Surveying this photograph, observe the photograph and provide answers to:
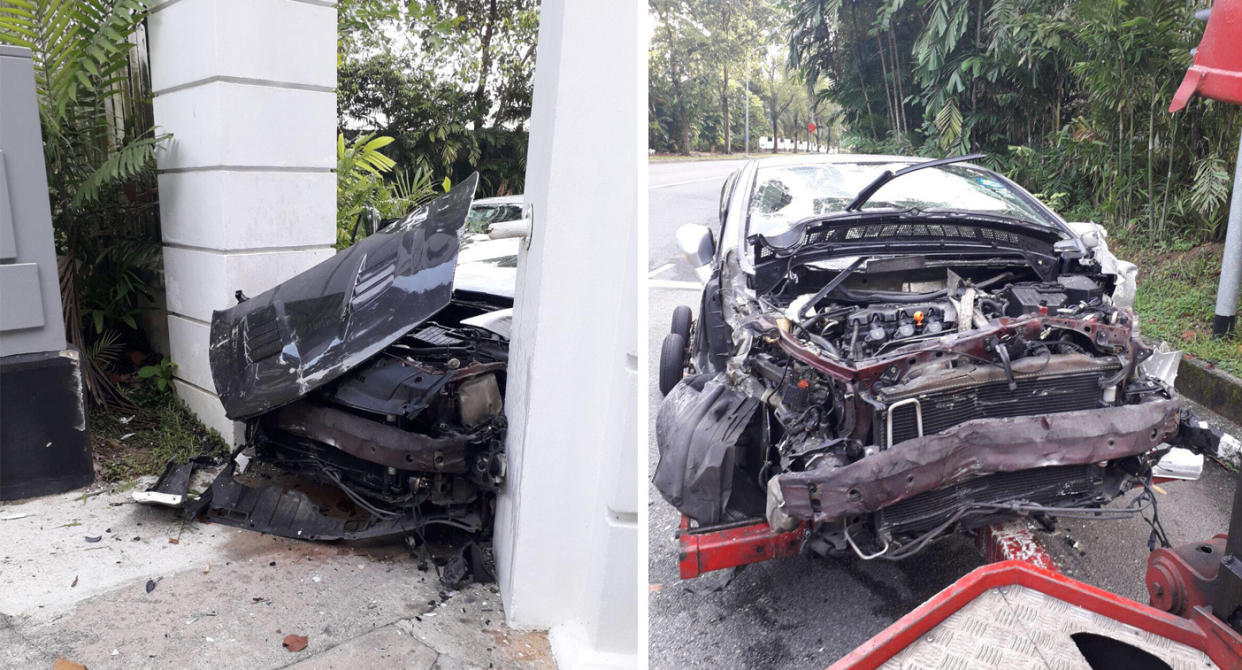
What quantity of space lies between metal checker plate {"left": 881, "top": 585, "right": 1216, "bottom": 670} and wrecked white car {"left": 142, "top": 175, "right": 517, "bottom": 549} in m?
1.83

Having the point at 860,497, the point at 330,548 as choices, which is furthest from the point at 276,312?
the point at 860,497

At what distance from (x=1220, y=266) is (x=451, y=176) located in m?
8.66

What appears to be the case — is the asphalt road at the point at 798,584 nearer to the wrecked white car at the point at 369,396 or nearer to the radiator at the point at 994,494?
the radiator at the point at 994,494

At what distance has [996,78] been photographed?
4512mm

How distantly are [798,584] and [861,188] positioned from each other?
1.84m

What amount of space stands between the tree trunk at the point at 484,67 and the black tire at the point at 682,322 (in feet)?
23.7

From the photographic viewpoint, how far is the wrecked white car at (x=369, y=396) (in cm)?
340

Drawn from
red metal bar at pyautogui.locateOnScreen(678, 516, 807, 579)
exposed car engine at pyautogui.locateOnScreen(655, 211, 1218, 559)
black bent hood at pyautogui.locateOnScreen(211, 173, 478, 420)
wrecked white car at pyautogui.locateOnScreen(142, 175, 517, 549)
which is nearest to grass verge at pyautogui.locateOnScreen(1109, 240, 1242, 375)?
exposed car engine at pyautogui.locateOnScreen(655, 211, 1218, 559)

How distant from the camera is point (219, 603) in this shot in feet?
10.2

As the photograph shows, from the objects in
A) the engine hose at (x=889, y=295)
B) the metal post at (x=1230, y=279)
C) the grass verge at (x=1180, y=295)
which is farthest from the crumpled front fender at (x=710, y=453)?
the metal post at (x=1230, y=279)

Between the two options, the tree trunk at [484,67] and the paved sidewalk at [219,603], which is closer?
the paved sidewalk at [219,603]

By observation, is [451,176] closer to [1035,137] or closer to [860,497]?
[1035,137]

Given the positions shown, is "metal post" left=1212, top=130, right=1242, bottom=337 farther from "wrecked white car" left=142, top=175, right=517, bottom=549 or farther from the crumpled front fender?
"wrecked white car" left=142, top=175, right=517, bottom=549

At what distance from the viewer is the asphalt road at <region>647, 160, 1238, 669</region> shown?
272 centimetres
